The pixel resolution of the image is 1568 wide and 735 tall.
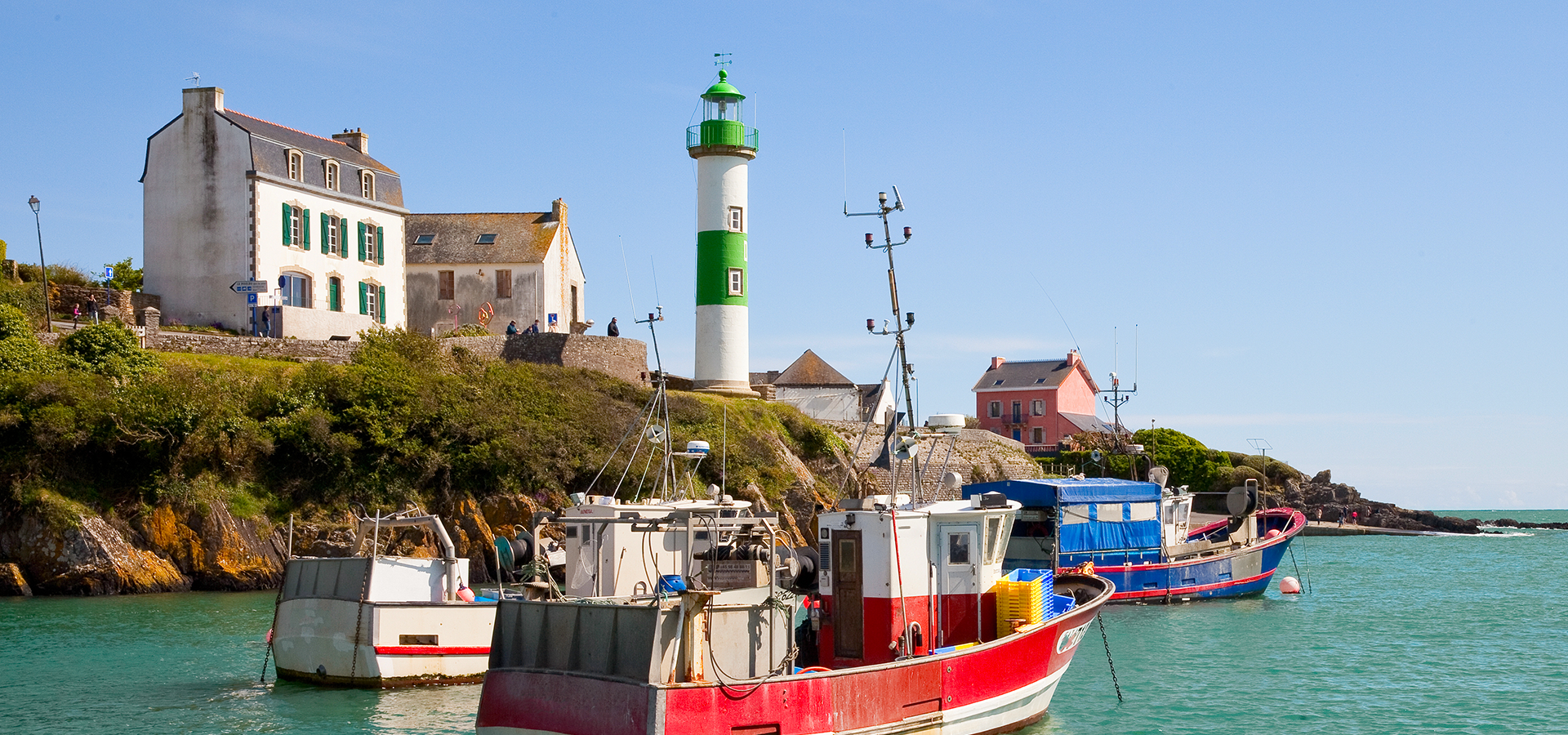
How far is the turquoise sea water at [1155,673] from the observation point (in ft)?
58.0

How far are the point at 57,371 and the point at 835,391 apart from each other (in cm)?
3772

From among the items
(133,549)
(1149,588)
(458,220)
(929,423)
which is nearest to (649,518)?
(929,423)

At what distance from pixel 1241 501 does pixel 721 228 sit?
19.3 metres

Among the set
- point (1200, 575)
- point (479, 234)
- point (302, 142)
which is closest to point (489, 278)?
point (479, 234)

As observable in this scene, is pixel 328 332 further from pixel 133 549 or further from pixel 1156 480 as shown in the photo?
pixel 1156 480

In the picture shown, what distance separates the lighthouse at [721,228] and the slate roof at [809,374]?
932 inches

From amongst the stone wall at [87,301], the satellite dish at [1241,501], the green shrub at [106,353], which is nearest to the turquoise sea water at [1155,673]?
the satellite dish at [1241,501]

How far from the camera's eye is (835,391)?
66.3 m

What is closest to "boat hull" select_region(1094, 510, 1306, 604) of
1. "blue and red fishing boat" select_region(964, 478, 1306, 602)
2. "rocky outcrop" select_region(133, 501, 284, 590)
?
"blue and red fishing boat" select_region(964, 478, 1306, 602)

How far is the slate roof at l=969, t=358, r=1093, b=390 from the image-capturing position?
80.0 meters

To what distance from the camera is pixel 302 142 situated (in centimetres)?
4488

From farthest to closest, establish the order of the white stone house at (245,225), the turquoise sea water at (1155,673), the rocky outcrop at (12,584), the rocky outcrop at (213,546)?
the white stone house at (245,225) → the rocky outcrop at (213,546) → the rocky outcrop at (12,584) → the turquoise sea water at (1155,673)

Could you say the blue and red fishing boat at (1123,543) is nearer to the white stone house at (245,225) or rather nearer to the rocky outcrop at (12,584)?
the rocky outcrop at (12,584)

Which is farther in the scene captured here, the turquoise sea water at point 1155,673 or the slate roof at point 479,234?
the slate roof at point 479,234
